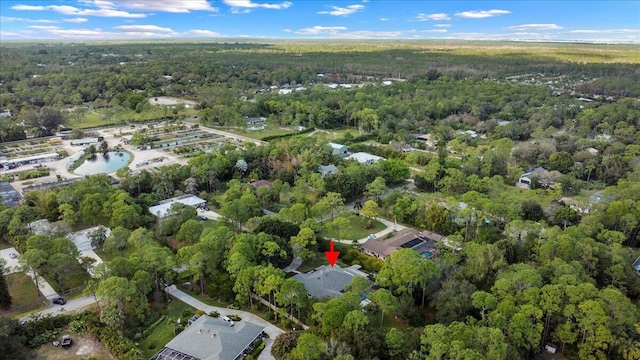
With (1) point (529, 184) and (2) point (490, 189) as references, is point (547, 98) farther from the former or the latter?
(2) point (490, 189)

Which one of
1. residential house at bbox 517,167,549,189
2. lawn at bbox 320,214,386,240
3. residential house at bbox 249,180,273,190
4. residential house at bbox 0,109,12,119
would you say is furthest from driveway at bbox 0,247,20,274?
residential house at bbox 0,109,12,119

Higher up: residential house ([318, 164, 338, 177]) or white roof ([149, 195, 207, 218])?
residential house ([318, 164, 338, 177])

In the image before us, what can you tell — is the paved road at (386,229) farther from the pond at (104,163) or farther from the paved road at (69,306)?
the pond at (104,163)

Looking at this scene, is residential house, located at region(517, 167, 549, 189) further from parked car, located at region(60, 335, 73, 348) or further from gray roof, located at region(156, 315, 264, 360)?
parked car, located at region(60, 335, 73, 348)

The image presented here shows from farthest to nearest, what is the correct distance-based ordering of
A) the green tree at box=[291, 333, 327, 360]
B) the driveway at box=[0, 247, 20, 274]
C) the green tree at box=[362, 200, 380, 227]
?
1. the green tree at box=[362, 200, 380, 227]
2. the driveway at box=[0, 247, 20, 274]
3. the green tree at box=[291, 333, 327, 360]

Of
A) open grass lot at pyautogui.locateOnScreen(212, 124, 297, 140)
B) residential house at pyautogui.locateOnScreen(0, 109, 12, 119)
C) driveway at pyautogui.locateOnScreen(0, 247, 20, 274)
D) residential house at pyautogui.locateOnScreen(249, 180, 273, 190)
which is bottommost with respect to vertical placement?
driveway at pyautogui.locateOnScreen(0, 247, 20, 274)

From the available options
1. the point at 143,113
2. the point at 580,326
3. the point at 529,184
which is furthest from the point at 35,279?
the point at 143,113

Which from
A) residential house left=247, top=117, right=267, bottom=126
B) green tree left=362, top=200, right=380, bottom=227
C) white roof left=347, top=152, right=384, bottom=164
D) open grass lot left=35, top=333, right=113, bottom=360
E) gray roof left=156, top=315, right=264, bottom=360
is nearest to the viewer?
gray roof left=156, top=315, right=264, bottom=360

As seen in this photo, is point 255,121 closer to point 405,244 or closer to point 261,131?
point 261,131

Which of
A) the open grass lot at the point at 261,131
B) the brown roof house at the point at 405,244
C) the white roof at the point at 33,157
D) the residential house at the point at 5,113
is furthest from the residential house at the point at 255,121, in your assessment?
the brown roof house at the point at 405,244
